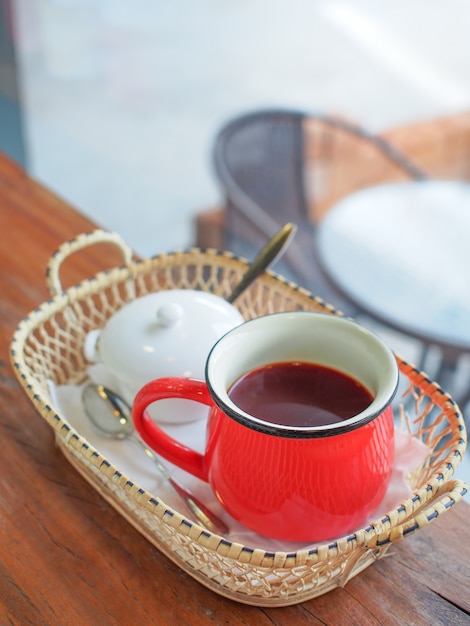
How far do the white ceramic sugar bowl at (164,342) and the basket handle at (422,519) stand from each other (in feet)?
0.51

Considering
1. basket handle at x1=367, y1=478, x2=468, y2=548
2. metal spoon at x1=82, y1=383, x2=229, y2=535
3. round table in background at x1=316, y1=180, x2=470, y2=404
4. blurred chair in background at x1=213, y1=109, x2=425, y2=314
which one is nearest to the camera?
basket handle at x1=367, y1=478, x2=468, y2=548

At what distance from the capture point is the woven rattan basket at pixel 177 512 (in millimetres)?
355

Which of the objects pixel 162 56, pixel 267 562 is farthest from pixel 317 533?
pixel 162 56

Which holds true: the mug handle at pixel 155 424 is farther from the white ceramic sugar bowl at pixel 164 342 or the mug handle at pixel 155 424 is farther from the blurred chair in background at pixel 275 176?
the blurred chair in background at pixel 275 176

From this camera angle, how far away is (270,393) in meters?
0.42

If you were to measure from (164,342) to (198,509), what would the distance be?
0.10 metres

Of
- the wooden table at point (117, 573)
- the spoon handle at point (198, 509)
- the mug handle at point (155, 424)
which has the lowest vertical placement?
the wooden table at point (117, 573)

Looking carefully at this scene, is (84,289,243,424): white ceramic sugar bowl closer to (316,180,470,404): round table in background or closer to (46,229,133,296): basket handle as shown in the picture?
(46,229,133,296): basket handle

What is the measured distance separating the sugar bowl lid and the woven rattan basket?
53mm

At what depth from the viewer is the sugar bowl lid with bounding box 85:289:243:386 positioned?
462 mm

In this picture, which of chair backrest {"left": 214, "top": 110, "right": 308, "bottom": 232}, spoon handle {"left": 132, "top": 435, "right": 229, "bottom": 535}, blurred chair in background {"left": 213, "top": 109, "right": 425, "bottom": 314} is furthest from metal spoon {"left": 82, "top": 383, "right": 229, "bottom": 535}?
A: chair backrest {"left": 214, "top": 110, "right": 308, "bottom": 232}

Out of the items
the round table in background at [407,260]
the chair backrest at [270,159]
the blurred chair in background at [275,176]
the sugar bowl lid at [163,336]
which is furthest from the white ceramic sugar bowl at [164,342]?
the chair backrest at [270,159]

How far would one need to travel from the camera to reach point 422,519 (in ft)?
1.15

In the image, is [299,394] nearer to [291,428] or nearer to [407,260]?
[291,428]
